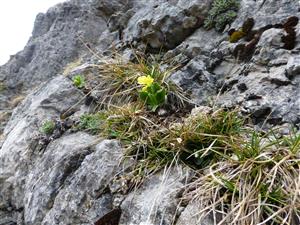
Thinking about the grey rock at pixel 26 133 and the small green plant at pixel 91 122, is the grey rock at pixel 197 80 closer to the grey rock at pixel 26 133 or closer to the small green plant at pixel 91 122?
the small green plant at pixel 91 122

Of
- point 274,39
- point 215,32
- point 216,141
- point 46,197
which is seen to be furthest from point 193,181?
point 215,32

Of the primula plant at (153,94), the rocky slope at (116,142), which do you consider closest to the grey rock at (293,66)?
the rocky slope at (116,142)

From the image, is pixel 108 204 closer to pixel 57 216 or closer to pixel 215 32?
pixel 57 216

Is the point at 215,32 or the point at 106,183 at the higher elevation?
the point at 106,183

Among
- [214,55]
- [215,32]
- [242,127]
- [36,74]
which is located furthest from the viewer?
[36,74]

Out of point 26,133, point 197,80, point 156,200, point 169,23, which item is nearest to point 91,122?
point 26,133

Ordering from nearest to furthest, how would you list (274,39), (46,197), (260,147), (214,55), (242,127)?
(260,147), (242,127), (46,197), (274,39), (214,55)
